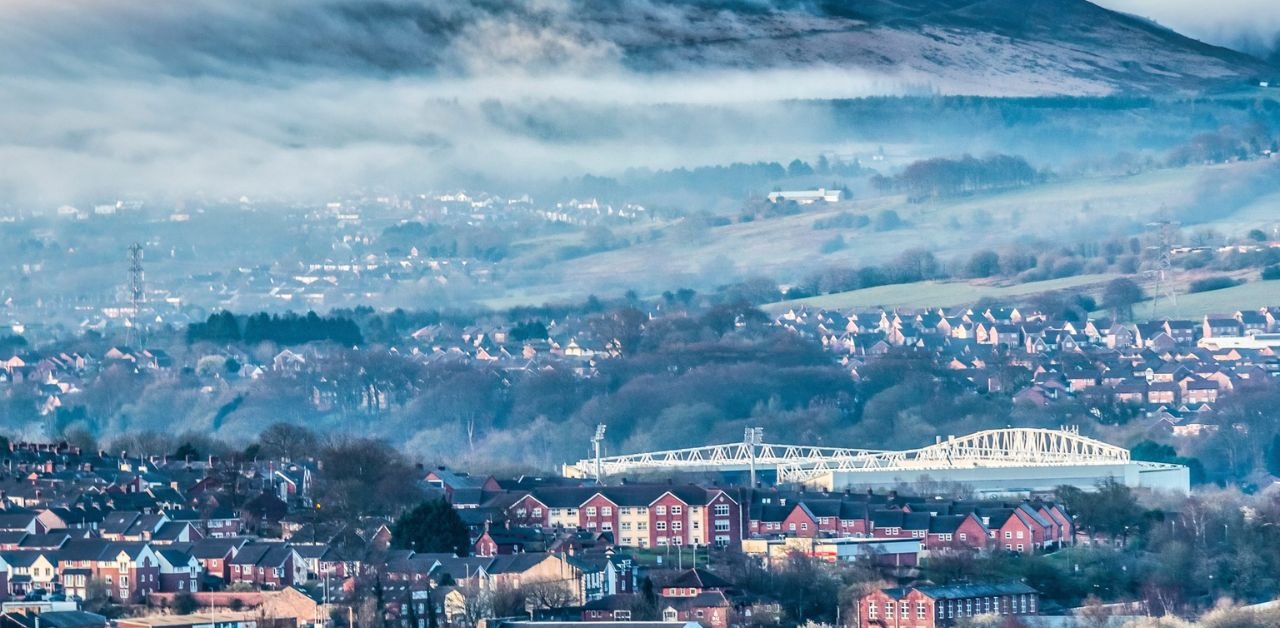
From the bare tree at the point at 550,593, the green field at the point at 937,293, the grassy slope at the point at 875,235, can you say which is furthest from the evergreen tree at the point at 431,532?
the grassy slope at the point at 875,235

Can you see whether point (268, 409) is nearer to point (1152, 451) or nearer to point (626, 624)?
point (1152, 451)

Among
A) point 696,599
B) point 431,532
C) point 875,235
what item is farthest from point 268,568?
point 875,235

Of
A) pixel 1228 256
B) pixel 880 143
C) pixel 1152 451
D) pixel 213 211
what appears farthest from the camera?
pixel 880 143

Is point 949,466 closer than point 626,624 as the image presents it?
No

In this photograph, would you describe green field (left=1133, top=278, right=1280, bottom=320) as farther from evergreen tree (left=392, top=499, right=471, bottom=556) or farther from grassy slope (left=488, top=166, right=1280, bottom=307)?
evergreen tree (left=392, top=499, right=471, bottom=556)

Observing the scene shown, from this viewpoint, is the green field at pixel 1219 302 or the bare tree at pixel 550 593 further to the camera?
the green field at pixel 1219 302

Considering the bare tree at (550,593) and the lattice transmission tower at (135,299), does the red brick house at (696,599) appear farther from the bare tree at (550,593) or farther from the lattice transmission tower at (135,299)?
the lattice transmission tower at (135,299)

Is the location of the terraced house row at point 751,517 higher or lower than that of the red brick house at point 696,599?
higher

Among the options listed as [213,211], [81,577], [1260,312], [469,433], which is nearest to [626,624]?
[81,577]

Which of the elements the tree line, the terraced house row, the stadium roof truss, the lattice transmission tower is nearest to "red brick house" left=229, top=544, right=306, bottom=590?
the terraced house row
